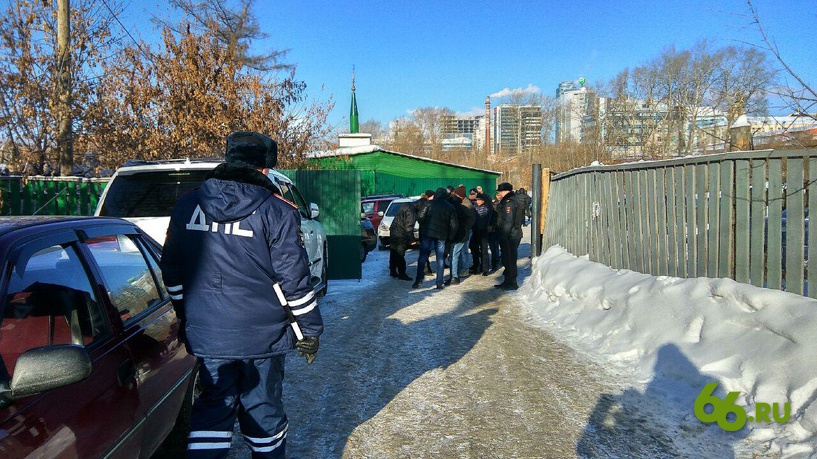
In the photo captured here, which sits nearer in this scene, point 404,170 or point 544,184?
point 544,184

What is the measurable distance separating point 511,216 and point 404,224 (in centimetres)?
215

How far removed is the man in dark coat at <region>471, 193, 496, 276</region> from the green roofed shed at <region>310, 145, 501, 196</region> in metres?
13.9

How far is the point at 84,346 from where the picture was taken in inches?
93.6

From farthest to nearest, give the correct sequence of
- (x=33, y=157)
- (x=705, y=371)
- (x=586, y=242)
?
(x=33, y=157) → (x=586, y=242) → (x=705, y=371)

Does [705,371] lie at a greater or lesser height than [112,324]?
lesser

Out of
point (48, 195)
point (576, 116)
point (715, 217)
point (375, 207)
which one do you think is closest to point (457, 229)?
point (715, 217)

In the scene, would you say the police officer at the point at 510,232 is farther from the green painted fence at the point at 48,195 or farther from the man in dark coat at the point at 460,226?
the green painted fence at the point at 48,195

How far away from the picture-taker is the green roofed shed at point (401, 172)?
27.2m

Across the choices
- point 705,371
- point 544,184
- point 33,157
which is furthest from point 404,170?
point 705,371

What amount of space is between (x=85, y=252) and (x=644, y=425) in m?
3.78

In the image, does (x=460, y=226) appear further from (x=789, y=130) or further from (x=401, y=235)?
(x=789, y=130)

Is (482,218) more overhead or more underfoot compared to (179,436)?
more overhead

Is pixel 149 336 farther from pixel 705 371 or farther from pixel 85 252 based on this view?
pixel 705 371

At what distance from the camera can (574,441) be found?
369 cm
